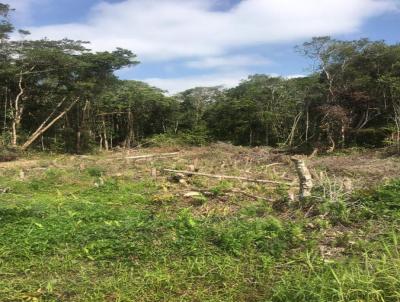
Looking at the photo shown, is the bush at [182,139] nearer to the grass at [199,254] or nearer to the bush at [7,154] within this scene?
the bush at [7,154]

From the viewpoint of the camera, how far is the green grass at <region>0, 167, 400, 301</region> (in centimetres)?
373

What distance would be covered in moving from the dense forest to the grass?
13.6m

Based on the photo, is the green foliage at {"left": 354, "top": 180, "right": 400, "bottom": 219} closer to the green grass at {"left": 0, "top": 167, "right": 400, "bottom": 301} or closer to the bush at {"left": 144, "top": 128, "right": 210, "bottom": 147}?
the green grass at {"left": 0, "top": 167, "right": 400, "bottom": 301}

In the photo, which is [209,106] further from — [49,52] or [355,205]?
[355,205]

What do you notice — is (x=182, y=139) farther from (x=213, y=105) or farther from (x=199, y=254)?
(x=199, y=254)

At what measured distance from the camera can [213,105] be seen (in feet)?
104

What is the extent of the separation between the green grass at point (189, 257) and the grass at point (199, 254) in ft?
0.03

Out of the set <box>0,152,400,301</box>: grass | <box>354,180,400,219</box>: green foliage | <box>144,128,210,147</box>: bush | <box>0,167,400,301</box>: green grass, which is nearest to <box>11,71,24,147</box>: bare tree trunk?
<box>144,128,210,147</box>: bush

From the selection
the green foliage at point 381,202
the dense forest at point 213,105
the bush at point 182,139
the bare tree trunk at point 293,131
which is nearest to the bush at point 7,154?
the dense forest at point 213,105

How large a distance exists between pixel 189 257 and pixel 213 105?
27.4 m

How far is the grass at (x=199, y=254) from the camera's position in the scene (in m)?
3.74

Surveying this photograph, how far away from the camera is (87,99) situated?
24.4 metres

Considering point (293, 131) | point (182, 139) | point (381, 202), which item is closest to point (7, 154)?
point (182, 139)

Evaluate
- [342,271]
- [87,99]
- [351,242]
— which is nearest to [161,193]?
[351,242]
